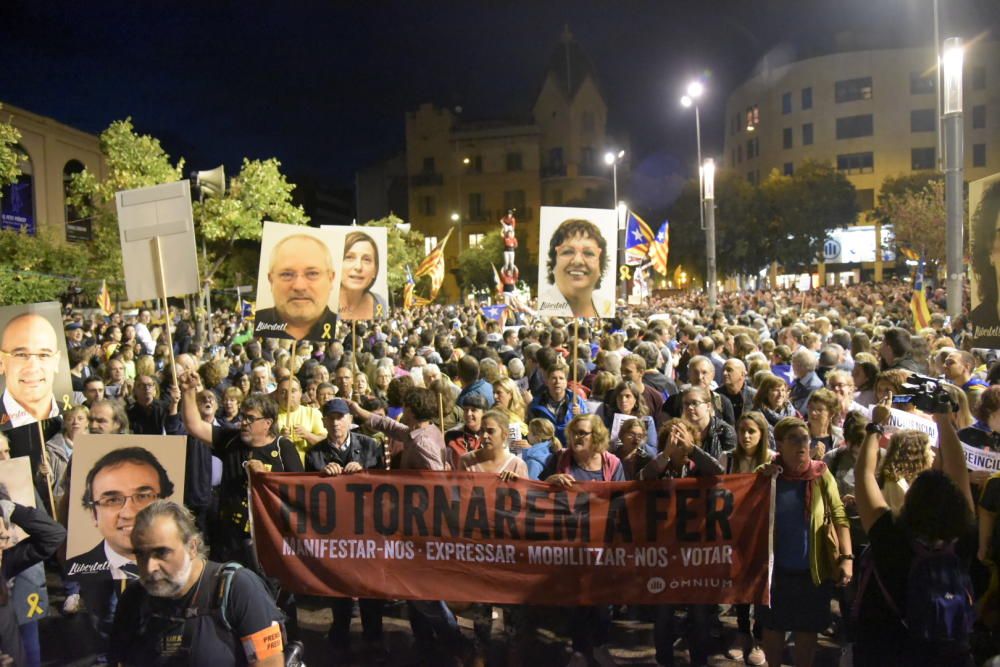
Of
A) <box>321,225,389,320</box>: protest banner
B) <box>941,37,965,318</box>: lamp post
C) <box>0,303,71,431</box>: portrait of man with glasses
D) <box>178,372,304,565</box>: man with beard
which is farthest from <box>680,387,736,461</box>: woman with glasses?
<box>941,37,965,318</box>: lamp post

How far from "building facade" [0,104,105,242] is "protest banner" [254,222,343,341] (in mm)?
43432

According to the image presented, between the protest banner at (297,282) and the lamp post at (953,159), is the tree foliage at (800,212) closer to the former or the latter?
the lamp post at (953,159)

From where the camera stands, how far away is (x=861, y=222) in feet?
236

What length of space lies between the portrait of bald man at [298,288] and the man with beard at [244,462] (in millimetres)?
3153

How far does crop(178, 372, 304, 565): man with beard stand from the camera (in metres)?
5.60

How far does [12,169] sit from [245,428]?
14129 mm

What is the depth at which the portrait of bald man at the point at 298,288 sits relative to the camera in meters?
8.77

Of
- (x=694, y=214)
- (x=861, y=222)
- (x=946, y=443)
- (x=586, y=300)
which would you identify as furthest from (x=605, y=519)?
(x=861, y=222)

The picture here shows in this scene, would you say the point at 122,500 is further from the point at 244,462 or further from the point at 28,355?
the point at 28,355

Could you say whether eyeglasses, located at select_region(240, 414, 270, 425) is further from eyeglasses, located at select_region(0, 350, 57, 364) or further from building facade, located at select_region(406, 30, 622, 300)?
building facade, located at select_region(406, 30, 622, 300)

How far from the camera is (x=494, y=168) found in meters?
74.8

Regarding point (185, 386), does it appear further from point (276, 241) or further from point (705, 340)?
point (705, 340)

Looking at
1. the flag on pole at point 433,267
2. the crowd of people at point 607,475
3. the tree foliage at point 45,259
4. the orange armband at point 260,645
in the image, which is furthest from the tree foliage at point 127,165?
the orange armband at point 260,645

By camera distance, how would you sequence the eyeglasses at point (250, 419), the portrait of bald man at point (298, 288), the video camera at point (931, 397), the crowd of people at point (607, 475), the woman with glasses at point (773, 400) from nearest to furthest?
the crowd of people at point (607, 475) → the video camera at point (931, 397) → the eyeglasses at point (250, 419) → the woman with glasses at point (773, 400) → the portrait of bald man at point (298, 288)
